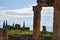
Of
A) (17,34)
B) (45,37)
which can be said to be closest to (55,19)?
(45,37)

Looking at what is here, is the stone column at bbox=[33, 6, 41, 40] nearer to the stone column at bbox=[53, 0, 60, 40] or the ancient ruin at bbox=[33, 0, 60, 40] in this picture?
the ancient ruin at bbox=[33, 0, 60, 40]

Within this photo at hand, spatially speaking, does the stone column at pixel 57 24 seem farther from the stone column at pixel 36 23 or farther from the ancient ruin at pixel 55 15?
the stone column at pixel 36 23

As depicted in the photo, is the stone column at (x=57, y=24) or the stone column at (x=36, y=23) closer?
the stone column at (x=57, y=24)

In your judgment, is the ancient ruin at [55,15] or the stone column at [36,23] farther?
the stone column at [36,23]

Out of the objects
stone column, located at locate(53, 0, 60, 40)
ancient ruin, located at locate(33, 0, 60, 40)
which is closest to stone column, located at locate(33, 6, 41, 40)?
ancient ruin, located at locate(33, 0, 60, 40)

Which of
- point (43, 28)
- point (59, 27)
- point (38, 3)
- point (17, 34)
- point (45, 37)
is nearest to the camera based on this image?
point (59, 27)

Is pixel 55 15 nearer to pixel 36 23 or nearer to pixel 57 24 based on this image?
pixel 57 24

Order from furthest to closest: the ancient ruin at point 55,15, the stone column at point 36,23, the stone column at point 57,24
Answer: the stone column at point 36,23 → the ancient ruin at point 55,15 → the stone column at point 57,24

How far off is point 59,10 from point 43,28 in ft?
47.8

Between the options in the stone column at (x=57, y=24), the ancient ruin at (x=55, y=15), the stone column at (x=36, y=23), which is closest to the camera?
the stone column at (x=57, y=24)

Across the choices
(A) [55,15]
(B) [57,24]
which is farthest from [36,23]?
(B) [57,24]

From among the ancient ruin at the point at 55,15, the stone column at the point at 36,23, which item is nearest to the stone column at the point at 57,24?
the ancient ruin at the point at 55,15

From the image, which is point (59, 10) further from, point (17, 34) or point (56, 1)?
point (17, 34)

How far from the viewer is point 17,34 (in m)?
31.4
